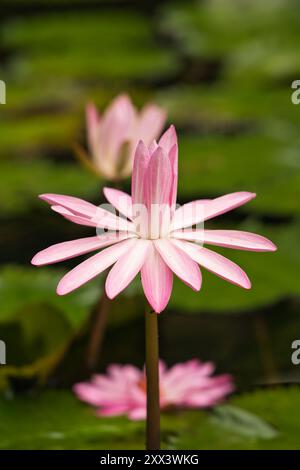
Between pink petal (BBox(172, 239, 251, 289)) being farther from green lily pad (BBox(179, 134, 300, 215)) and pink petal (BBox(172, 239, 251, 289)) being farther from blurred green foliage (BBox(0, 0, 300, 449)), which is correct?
green lily pad (BBox(179, 134, 300, 215))

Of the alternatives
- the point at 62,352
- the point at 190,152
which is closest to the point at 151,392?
the point at 62,352

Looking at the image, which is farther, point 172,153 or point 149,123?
point 149,123

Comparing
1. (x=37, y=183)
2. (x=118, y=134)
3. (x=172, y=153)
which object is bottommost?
(x=172, y=153)

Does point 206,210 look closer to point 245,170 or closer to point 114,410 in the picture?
point 114,410

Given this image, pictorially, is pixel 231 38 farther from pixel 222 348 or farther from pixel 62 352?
pixel 62 352

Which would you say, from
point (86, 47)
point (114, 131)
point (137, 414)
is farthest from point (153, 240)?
point (86, 47)

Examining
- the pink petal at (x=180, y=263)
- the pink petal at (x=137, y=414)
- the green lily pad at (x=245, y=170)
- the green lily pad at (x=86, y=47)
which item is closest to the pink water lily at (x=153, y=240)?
the pink petal at (x=180, y=263)
